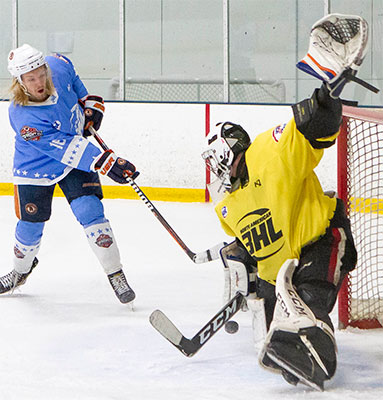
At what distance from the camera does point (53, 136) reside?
10.2ft

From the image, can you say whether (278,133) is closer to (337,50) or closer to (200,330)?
(337,50)

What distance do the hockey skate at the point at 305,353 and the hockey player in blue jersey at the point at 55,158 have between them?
1230 mm

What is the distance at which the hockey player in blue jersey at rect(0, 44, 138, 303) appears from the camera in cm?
310

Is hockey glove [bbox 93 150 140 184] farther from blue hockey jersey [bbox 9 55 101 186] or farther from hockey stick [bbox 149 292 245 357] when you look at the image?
hockey stick [bbox 149 292 245 357]

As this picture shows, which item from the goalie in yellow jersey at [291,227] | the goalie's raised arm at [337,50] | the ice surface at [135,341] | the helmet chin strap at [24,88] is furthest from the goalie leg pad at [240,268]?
the helmet chin strap at [24,88]

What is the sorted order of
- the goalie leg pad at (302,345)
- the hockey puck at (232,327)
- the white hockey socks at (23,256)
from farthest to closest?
the white hockey socks at (23,256)
the hockey puck at (232,327)
the goalie leg pad at (302,345)

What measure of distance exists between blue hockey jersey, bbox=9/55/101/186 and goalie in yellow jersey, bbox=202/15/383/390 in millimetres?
876

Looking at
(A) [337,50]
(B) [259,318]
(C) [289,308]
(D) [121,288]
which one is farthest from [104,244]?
(A) [337,50]

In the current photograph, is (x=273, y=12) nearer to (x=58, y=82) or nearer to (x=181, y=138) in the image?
(x=181, y=138)

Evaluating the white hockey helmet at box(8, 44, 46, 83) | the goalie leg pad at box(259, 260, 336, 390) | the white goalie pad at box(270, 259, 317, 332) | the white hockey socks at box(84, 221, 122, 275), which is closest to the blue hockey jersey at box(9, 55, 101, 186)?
the white hockey helmet at box(8, 44, 46, 83)

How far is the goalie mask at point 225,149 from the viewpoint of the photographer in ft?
7.54

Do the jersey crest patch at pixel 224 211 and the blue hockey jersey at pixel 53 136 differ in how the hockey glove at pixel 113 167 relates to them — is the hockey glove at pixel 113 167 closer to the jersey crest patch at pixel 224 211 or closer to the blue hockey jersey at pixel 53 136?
the blue hockey jersey at pixel 53 136

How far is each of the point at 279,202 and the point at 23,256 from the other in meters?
1.48

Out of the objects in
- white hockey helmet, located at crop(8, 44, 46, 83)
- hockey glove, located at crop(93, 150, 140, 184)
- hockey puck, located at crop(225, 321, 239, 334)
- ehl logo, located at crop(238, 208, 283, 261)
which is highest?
white hockey helmet, located at crop(8, 44, 46, 83)
